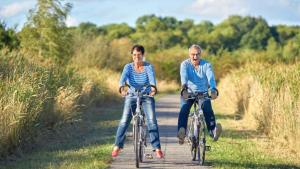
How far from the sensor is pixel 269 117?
18734 mm

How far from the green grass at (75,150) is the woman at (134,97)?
72 centimetres

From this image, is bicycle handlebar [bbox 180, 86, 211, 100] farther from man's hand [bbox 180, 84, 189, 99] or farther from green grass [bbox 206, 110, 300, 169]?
green grass [bbox 206, 110, 300, 169]

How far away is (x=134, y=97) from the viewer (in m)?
12.6

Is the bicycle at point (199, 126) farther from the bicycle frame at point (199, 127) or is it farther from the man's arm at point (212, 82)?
the man's arm at point (212, 82)

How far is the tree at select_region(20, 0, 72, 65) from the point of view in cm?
3281

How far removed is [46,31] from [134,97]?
21.0m

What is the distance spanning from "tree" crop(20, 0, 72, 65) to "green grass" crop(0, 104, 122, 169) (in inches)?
446

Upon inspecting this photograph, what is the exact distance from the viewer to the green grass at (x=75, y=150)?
499 inches

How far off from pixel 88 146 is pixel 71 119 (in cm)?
445

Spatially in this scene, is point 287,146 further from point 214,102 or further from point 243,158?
point 214,102

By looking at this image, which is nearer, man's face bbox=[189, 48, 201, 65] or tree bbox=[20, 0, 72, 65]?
man's face bbox=[189, 48, 201, 65]

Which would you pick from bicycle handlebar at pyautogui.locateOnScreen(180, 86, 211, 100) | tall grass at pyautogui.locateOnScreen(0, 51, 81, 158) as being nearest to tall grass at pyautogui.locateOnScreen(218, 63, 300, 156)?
bicycle handlebar at pyautogui.locateOnScreen(180, 86, 211, 100)

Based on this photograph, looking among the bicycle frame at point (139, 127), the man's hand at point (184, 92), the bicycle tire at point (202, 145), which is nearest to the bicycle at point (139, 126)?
the bicycle frame at point (139, 127)

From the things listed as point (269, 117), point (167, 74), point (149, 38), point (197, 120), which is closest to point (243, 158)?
point (197, 120)
